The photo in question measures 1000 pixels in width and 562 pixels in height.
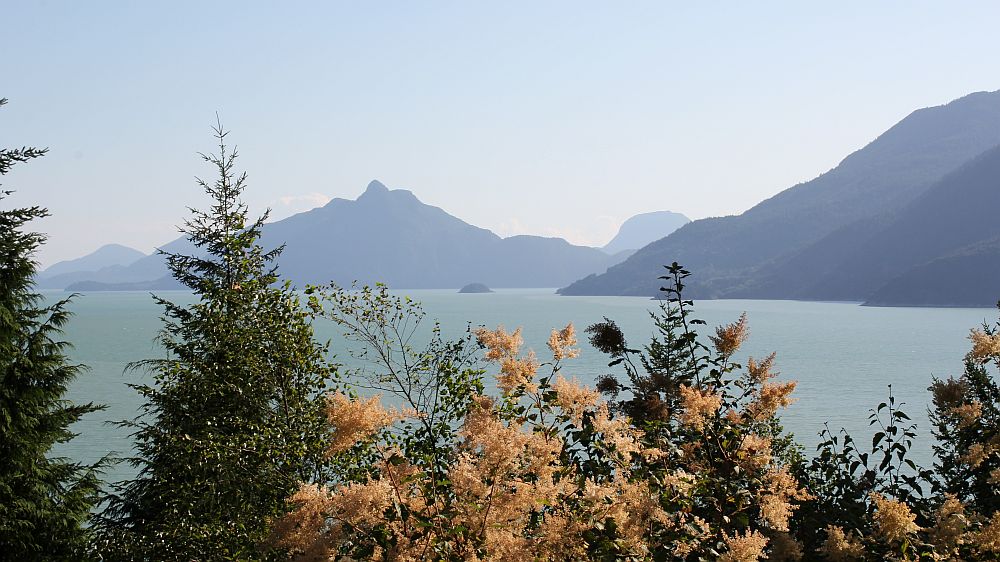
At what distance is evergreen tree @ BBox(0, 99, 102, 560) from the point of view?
14945mm

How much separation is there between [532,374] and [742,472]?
1535mm

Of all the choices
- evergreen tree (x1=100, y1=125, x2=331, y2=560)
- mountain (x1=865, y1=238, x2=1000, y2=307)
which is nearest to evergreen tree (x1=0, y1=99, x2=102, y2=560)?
evergreen tree (x1=100, y1=125, x2=331, y2=560)

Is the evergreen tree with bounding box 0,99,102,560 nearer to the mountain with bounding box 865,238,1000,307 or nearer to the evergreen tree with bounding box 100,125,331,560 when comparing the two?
the evergreen tree with bounding box 100,125,331,560

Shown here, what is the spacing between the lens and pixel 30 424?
15.4 meters

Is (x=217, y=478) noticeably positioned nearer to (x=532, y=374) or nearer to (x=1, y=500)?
(x=1, y=500)

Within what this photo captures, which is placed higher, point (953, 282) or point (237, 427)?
point (237, 427)

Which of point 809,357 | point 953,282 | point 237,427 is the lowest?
point 809,357

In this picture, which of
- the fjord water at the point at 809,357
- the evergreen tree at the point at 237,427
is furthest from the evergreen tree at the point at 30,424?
the fjord water at the point at 809,357

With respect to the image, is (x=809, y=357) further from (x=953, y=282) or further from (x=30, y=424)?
(x=953, y=282)

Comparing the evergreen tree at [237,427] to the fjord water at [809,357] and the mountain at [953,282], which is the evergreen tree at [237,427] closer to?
the fjord water at [809,357]

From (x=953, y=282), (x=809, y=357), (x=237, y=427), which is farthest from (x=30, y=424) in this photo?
(x=953, y=282)

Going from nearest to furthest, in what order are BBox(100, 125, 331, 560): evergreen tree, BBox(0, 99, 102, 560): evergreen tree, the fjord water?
BBox(100, 125, 331, 560): evergreen tree
BBox(0, 99, 102, 560): evergreen tree
the fjord water

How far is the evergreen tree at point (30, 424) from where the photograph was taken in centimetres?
1495

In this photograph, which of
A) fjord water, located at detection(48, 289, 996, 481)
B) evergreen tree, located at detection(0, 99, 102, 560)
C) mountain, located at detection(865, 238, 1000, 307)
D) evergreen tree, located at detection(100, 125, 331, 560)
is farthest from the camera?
mountain, located at detection(865, 238, 1000, 307)
